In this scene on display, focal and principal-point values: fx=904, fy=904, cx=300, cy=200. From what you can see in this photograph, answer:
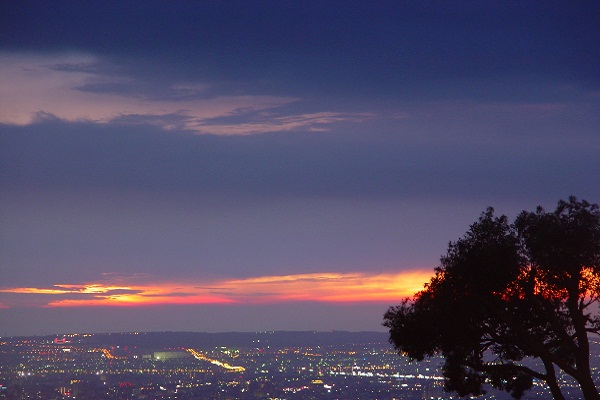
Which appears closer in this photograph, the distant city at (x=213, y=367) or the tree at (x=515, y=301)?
the tree at (x=515, y=301)

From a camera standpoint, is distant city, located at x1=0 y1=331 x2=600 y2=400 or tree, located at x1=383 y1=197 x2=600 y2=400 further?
distant city, located at x1=0 y1=331 x2=600 y2=400

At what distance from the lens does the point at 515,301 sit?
2195 centimetres

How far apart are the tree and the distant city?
11.6 meters

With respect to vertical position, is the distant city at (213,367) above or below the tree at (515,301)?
below

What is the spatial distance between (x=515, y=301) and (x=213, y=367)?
97.7 meters

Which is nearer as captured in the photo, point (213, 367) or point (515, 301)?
point (515, 301)

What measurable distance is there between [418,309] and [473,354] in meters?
1.86

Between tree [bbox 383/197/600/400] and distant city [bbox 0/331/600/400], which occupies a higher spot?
tree [bbox 383/197/600/400]

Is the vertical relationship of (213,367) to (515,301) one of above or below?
below

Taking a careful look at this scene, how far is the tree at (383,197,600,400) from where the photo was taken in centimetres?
2153

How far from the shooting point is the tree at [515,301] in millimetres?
21531

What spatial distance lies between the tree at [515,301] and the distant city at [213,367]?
38.1 feet

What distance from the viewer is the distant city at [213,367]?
226ft

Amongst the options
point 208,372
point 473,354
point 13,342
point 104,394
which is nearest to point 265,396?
point 104,394
